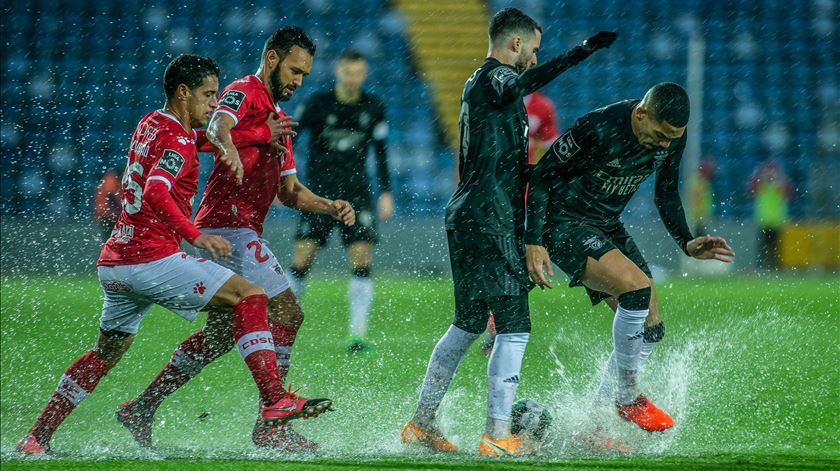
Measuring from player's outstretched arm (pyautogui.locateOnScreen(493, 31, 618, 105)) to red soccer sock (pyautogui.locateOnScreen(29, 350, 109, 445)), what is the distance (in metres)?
2.00

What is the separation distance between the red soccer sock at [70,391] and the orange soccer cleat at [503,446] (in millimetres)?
1614

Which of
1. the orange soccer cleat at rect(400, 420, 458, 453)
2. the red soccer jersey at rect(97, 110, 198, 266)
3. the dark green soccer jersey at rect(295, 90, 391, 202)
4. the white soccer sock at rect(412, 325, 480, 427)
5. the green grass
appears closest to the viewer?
the green grass

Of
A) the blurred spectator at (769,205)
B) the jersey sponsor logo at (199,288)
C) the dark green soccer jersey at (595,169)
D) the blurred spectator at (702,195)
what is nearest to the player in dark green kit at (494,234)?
the dark green soccer jersey at (595,169)

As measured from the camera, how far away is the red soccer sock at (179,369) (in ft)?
15.5

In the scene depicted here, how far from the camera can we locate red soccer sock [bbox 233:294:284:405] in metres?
4.30

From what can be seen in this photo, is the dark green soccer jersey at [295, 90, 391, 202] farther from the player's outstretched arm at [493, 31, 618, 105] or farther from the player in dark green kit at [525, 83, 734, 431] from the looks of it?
the player's outstretched arm at [493, 31, 618, 105]

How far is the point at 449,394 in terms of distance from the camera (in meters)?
5.76

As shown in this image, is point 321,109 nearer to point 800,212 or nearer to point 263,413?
point 263,413

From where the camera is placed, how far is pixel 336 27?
694 inches

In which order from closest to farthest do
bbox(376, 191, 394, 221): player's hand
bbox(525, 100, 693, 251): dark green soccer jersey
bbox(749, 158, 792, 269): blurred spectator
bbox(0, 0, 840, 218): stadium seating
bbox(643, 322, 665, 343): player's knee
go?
bbox(525, 100, 693, 251): dark green soccer jersey
bbox(643, 322, 665, 343): player's knee
bbox(376, 191, 394, 221): player's hand
bbox(0, 0, 840, 218): stadium seating
bbox(749, 158, 792, 269): blurred spectator

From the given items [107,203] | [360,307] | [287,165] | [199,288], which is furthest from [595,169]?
[107,203]

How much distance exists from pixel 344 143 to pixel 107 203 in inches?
271

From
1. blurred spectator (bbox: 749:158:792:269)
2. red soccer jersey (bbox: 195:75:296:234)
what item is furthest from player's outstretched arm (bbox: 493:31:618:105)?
blurred spectator (bbox: 749:158:792:269)

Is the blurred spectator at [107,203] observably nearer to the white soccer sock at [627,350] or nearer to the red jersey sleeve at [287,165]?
the red jersey sleeve at [287,165]
